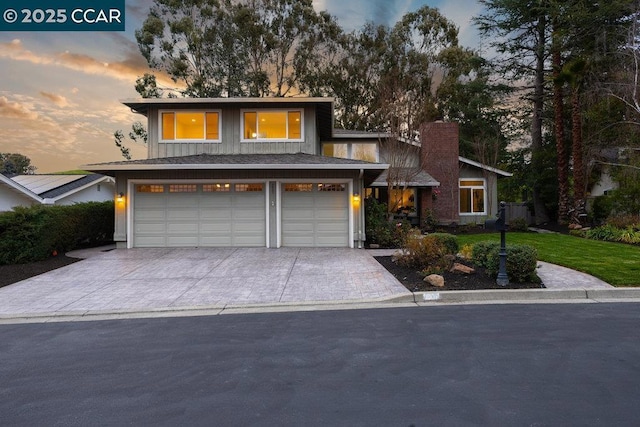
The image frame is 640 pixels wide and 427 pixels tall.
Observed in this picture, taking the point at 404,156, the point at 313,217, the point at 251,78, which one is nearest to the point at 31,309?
the point at 313,217

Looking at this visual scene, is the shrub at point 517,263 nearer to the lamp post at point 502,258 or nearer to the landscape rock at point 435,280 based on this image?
the lamp post at point 502,258

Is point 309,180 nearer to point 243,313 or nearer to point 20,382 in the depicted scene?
point 243,313

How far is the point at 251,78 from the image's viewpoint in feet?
102

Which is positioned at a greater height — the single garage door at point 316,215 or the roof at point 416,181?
the roof at point 416,181

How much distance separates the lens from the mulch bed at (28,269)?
9093 mm

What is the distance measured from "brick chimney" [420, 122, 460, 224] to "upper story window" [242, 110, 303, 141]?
805 centimetres

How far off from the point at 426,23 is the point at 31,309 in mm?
36297

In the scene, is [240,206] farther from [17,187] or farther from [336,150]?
[17,187]

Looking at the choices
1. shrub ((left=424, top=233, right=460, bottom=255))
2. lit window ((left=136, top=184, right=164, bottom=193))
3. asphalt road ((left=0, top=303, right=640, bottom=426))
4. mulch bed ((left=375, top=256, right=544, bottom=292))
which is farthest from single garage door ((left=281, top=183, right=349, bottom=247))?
asphalt road ((left=0, top=303, right=640, bottom=426))

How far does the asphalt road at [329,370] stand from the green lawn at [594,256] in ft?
9.26

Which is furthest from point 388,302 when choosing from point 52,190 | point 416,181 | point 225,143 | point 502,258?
point 52,190

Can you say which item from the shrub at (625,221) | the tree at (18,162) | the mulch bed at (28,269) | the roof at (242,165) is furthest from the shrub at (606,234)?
the tree at (18,162)

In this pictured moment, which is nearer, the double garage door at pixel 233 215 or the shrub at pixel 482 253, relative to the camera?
the shrub at pixel 482 253

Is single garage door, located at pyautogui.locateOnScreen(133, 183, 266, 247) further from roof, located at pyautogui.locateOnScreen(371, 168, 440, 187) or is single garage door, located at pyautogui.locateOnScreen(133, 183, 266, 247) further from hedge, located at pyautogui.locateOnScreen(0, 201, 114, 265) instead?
roof, located at pyautogui.locateOnScreen(371, 168, 440, 187)
